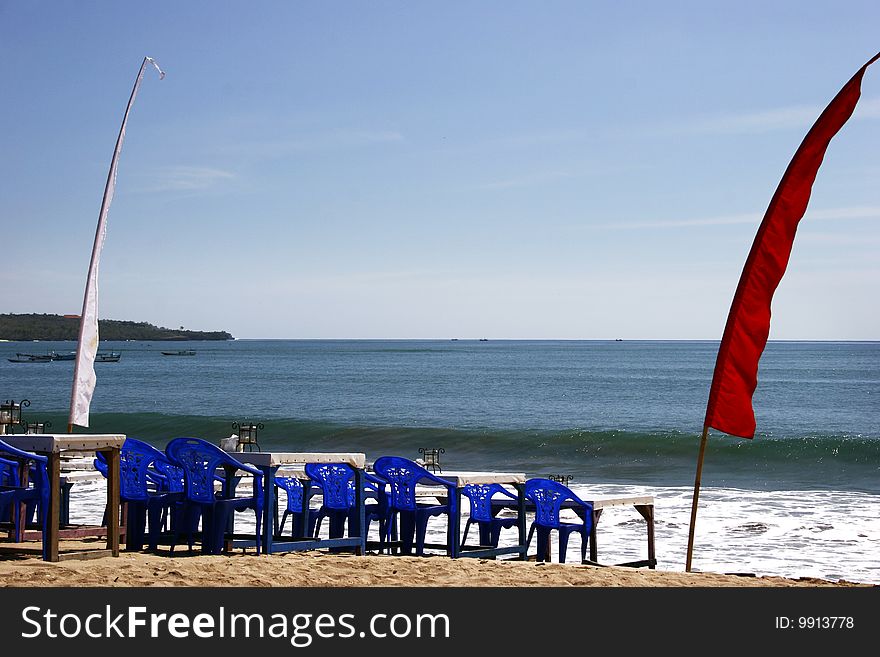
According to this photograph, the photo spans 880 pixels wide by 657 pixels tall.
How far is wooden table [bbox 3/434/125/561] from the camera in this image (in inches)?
258

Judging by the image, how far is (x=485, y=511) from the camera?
29.3ft

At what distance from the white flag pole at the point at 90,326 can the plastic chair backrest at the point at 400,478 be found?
8.76 feet

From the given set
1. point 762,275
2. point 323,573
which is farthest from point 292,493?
point 762,275

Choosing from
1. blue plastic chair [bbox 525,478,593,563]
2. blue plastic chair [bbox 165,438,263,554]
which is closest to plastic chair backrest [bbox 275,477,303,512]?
blue plastic chair [bbox 165,438,263,554]

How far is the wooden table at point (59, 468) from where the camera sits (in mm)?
6543

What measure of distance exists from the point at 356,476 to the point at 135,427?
34.1m

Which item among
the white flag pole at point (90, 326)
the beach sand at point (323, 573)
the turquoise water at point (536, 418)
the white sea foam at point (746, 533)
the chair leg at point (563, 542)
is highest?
the white flag pole at point (90, 326)

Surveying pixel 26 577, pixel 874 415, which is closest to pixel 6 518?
pixel 26 577

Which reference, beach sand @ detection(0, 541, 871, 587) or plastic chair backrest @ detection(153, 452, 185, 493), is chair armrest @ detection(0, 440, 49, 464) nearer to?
beach sand @ detection(0, 541, 871, 587)

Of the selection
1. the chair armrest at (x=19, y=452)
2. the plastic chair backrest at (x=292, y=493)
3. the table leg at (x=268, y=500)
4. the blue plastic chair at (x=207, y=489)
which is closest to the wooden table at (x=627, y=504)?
the plastic chair backrest at (x=292, y=493)

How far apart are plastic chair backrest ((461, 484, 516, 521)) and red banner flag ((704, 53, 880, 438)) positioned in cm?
216

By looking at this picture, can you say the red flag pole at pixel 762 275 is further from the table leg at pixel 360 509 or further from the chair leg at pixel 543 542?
the table leg at pixel 360 509

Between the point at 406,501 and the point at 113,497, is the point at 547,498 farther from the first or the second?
the point at 113,497

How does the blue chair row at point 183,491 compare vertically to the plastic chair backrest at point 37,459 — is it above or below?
below
